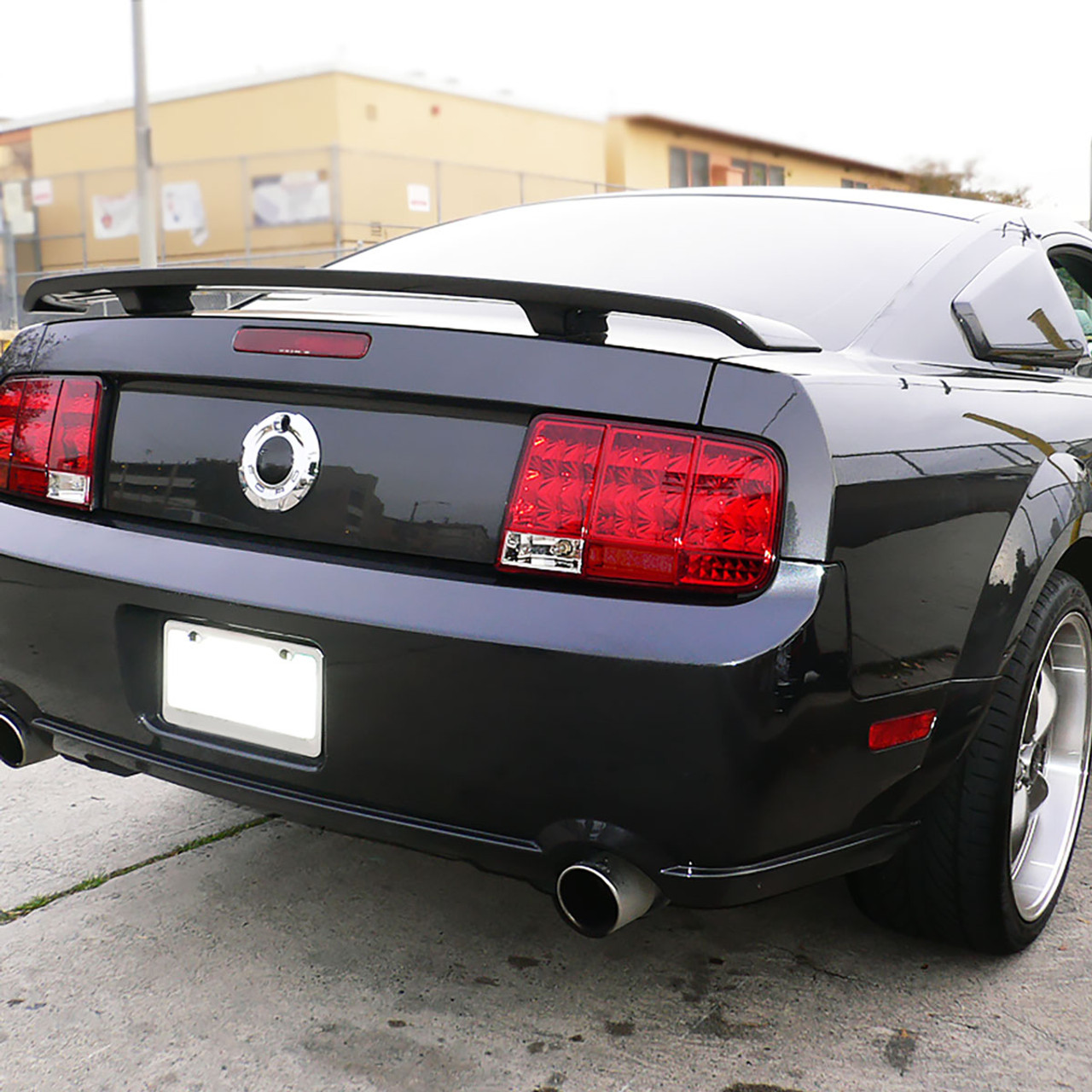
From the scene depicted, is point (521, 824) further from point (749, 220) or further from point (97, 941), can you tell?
A: point (749, 220)

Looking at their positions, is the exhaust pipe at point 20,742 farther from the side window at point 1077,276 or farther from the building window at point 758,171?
the building window at point 758,171

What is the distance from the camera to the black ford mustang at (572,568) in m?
1.76

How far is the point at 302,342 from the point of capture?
202 cm

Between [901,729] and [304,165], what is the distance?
65.7 feet

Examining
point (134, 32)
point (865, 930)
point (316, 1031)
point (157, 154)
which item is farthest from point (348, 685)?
point (157, 154)

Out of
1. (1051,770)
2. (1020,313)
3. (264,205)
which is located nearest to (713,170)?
(264,205)

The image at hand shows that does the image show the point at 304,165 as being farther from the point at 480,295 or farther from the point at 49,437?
the point at 480,295

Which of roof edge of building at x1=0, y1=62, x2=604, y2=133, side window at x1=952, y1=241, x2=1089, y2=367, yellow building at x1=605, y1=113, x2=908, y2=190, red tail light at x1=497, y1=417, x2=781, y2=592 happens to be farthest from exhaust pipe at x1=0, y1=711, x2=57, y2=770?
yellow building at x1=605, y1=113, x2=908, y2=190

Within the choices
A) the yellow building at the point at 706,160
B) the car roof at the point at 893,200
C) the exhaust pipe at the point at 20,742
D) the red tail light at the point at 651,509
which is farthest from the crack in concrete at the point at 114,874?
the yellow building at the point at 706,160

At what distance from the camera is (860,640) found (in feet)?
5.99

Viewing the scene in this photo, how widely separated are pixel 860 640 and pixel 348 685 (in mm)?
712

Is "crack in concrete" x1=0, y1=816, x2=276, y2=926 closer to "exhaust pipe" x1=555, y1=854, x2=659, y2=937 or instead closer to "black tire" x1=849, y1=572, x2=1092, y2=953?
"exhaust pipe" x1=555, y1=854, x2=659, y2=937

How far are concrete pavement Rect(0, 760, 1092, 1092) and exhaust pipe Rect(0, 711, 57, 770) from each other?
1.09 feet

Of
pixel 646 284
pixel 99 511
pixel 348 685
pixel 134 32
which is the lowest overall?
pixel 348 685
